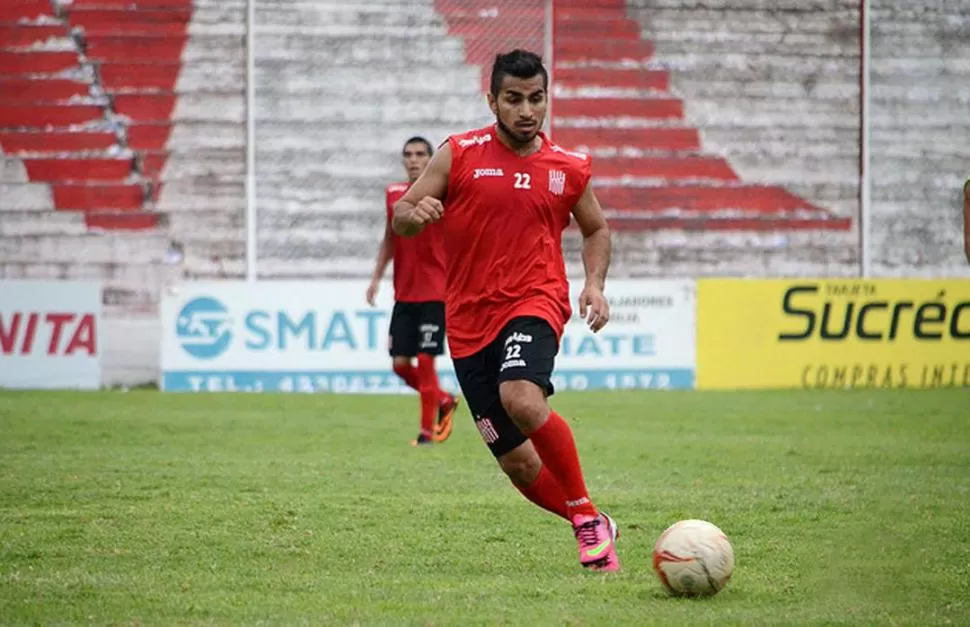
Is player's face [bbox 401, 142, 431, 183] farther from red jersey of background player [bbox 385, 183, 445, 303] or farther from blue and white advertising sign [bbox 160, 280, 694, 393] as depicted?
blue and white advertising sign [bbox 160, 280, 694, 393]

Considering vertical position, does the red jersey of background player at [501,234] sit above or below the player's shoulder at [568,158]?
below

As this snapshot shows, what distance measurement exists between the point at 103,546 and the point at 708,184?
58.0ft

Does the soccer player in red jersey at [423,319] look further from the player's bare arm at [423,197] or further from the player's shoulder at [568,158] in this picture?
the player's bare arm at [423,197]

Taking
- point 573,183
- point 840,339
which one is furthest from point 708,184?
point 573,183

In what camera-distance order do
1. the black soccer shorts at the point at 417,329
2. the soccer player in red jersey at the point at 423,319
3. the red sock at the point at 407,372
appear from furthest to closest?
1. the red sock at the point at 407,372
2. the black soccer shorts at the point at 417,329
3. the soccer player in red jersey at the point at 423,319

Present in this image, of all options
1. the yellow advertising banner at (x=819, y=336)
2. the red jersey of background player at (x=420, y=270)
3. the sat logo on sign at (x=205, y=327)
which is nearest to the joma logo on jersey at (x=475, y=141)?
the red jersey of background player at (x=420, y=270)

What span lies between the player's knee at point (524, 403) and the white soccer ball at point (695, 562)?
0.96 meters

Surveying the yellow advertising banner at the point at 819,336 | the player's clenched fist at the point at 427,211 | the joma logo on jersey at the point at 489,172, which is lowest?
the yellow advertising banner at the point at 819,336

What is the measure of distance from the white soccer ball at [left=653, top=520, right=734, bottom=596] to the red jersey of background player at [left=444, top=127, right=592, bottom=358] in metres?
1.36

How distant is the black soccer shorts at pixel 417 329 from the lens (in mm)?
14602

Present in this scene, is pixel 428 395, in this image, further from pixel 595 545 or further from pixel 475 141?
pixel 595 545

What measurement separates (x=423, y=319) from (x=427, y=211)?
23.9 ft

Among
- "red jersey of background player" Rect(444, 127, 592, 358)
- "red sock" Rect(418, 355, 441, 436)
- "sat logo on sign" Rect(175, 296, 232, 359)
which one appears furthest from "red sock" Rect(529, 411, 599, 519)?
"sat logo on sign" Rect(175, 296, 232, 359)

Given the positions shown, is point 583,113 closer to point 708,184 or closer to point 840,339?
point 708,184
